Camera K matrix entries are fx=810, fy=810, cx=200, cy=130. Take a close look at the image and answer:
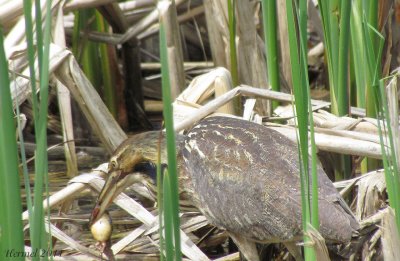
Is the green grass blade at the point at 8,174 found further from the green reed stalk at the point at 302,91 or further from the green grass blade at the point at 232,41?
the green grass blade at the point at 232,41

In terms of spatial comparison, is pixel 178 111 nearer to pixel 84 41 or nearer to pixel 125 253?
pixel 125 253

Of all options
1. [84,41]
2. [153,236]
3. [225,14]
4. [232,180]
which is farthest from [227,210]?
[84,41]

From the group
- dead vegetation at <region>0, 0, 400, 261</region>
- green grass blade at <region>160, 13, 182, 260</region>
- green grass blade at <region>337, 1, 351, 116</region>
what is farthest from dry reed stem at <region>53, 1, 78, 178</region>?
green grass blade at <region>160, 13, 182, 260</region>

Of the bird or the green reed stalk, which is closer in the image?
the green reed stalk

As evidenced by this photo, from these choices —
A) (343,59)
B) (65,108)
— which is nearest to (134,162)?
(65,108)

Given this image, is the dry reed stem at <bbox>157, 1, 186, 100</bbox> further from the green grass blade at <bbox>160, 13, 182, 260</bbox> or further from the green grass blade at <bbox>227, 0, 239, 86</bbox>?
the green grass blade at <bbox>160, 13, 182, 260</bbox>

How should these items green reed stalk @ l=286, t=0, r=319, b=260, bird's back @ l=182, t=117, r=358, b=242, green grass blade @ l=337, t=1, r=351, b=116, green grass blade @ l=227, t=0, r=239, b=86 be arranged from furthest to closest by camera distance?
green grass blade @ l=227, t=0, r=239, b=86 < green grass blade @ l=337, t=1, r=351, b=116 < bird's back @ l=182, t=117, r=358, b=242 < green reed stalk @ l=286, t=0, r=319, b=260

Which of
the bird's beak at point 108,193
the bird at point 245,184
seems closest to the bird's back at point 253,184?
the bird at point 245,184
